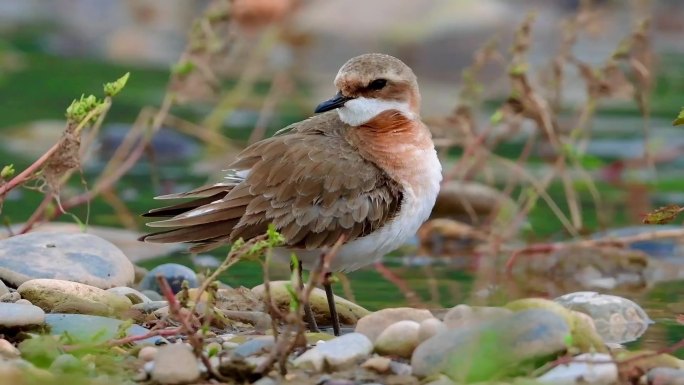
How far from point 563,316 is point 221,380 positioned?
4.82 ft

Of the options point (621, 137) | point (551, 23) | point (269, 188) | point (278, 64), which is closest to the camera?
point (269, 188)

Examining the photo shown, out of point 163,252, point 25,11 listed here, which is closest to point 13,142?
point 163,252

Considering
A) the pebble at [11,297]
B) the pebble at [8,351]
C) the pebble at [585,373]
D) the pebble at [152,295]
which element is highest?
the pebble at [11,297]

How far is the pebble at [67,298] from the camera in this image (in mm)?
6156

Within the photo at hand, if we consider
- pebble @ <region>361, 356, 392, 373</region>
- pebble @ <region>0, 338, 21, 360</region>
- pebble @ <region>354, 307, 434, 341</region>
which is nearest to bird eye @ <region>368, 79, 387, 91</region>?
pebble @ <region>354, 307, 434, 341</region>

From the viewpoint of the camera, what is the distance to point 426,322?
18.2 feet

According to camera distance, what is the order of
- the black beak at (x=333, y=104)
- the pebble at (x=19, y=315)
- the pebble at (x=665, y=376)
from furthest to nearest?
the black beak at (x=333, y=104)
the pebble at (x=19, y=315)
the pebble at (x=665, y=376)

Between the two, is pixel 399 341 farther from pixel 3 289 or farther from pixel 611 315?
pixel 3 289

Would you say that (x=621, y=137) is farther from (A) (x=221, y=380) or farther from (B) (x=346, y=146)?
(A) (x=221, y=380)

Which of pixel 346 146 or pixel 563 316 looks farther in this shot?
pixel 346 146

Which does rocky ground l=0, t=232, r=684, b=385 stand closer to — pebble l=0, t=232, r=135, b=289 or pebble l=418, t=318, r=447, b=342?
pebble l=418, t=318, r=447, b=342

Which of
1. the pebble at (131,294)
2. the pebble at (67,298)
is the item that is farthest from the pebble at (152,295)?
the pebble at (67,298)

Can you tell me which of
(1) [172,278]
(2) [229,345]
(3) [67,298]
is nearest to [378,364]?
(2) [229,345]

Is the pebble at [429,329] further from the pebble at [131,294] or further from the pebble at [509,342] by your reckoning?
the pebble at [131,294]
